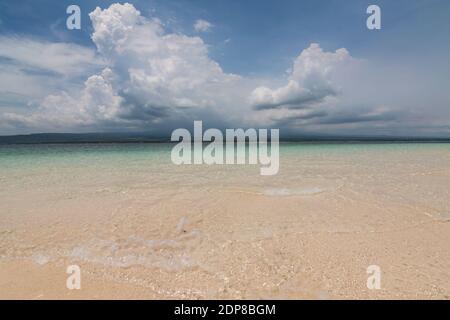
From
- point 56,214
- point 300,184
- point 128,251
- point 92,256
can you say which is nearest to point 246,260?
point 128,251

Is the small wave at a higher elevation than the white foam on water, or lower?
higher

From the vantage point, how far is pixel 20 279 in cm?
363

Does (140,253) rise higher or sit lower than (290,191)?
lower

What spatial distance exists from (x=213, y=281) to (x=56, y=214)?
534 cm

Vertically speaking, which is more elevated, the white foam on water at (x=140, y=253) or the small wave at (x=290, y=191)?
the small wave at (x=290, y=191)

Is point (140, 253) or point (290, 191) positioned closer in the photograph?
point (140, 253)

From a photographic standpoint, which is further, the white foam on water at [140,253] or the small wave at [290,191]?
the small wave at [290,191]

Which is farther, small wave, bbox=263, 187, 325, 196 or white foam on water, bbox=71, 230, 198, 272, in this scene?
small wave, bbox=263, 187, 325, 196

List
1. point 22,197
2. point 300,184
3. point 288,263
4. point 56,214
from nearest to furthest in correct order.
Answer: point 288,263
point 56,214
point 22,197
point 300,184

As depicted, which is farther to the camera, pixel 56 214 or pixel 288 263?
pixel 56 214
